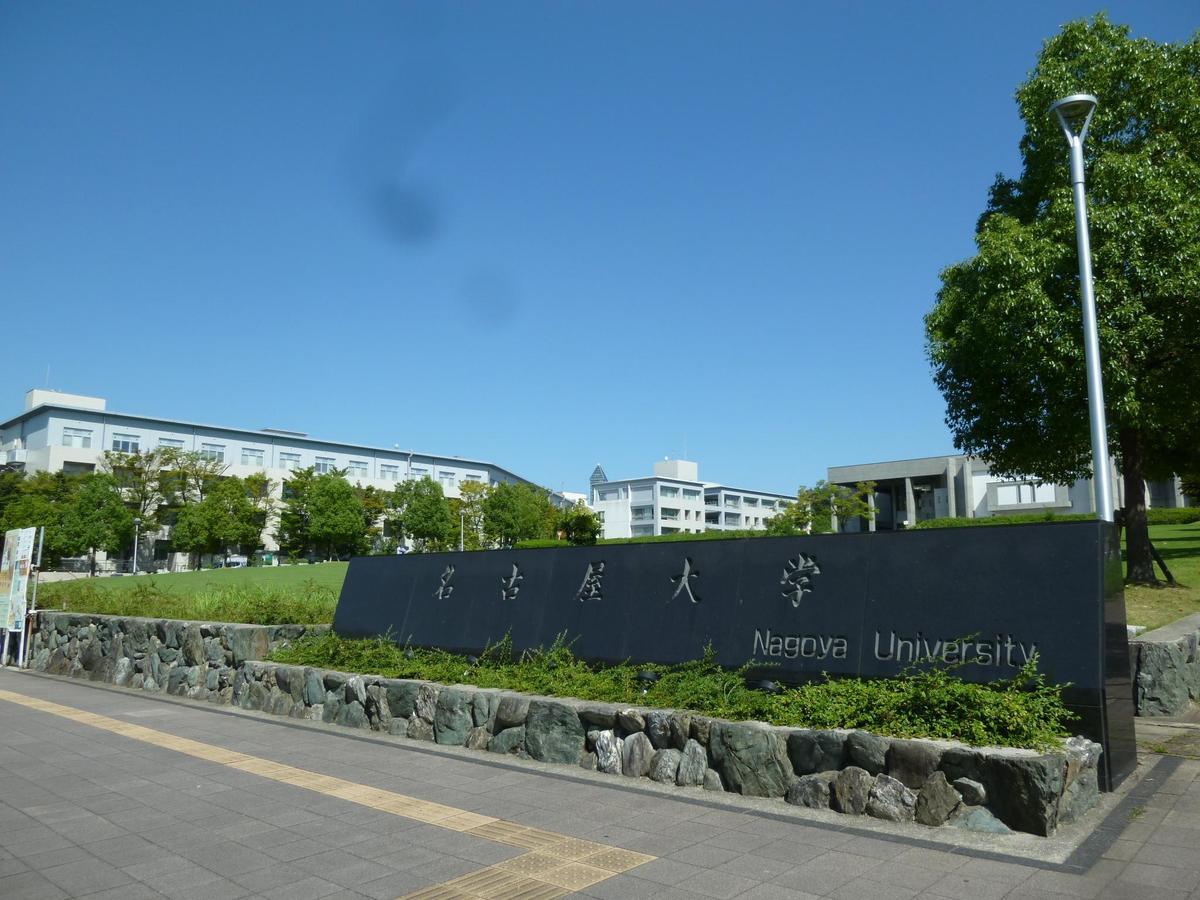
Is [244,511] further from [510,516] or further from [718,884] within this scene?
[718,884]

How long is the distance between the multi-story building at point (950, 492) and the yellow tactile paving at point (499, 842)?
4725cm

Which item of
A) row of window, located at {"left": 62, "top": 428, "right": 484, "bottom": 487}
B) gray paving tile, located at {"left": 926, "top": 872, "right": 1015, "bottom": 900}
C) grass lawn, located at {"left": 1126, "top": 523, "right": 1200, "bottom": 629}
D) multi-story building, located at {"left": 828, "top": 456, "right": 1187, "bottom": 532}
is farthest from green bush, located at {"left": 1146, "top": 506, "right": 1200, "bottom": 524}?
row of window, located at {"left": 62, "top": 428, "right": 484, "bottom": 487}

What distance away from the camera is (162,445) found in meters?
69.1

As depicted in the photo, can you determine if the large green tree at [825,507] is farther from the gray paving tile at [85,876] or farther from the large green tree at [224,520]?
the gray paving tile at [85,876]

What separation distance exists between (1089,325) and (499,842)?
331 inches

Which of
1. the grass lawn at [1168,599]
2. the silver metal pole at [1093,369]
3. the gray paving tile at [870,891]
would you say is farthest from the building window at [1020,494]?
the gray paving tile at [870,891]

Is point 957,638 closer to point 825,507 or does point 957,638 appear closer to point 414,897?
point 414,897

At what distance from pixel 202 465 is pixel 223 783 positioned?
210ft

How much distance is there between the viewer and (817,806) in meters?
5.86

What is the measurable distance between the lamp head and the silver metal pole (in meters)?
0.13

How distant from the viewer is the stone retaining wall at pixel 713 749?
5.20 meters

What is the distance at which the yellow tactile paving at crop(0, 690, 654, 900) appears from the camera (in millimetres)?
4562

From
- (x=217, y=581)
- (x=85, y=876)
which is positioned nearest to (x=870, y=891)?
(x=85, y=876)

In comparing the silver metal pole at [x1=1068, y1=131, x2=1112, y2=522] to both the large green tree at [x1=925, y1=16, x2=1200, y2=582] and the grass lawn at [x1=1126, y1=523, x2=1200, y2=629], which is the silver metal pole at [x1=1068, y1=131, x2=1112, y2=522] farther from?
the large green tree at [x1=925, y1=16, x2=1200, y2=582]
